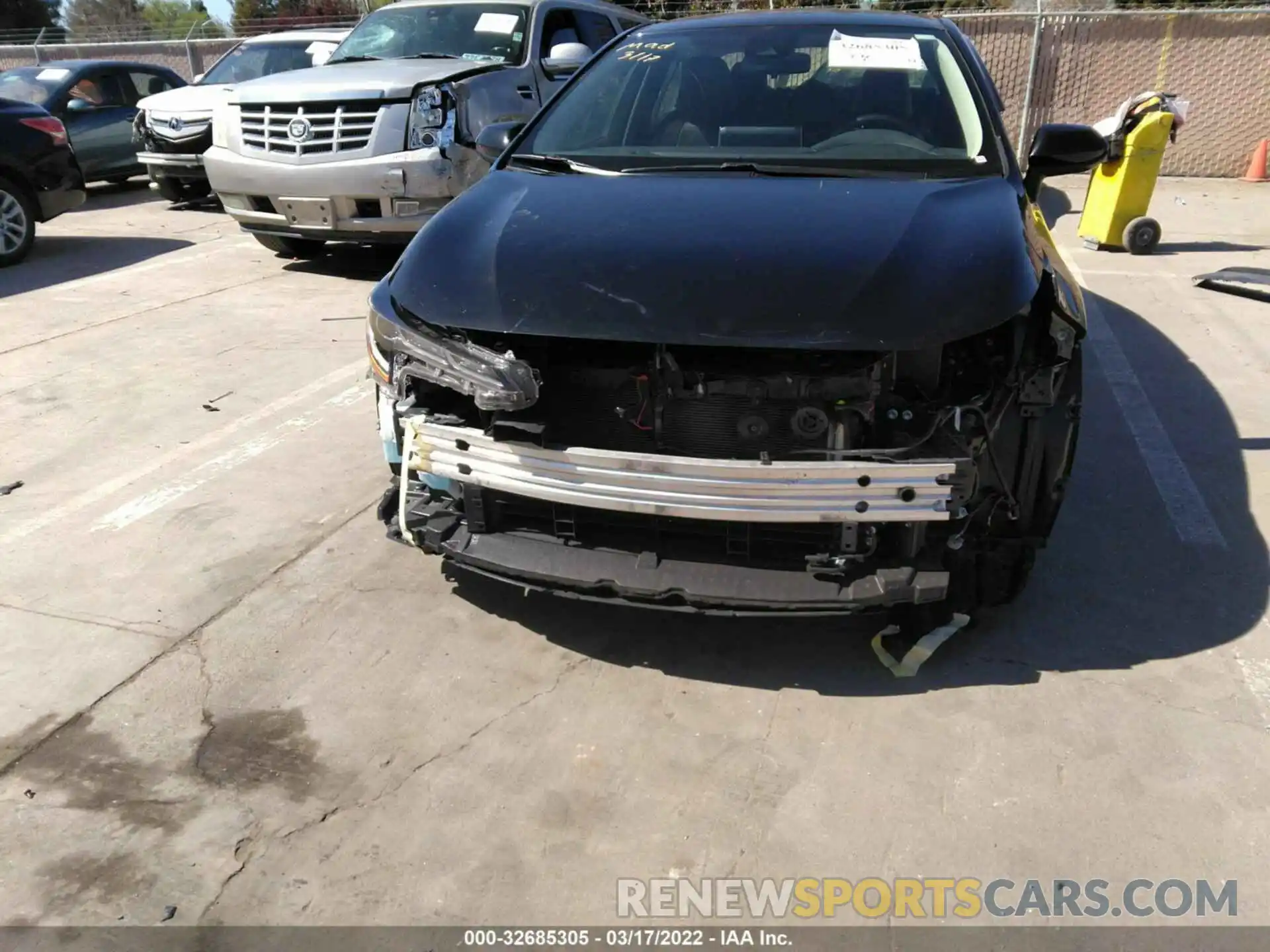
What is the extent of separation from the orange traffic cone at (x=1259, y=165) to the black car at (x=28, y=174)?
1349 centimetres

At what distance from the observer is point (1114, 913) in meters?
2.19

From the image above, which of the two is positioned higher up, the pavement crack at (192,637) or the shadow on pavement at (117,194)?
the pavement crack at (192,637)

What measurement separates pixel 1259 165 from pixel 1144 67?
1.91m

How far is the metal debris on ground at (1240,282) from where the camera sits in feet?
23.1

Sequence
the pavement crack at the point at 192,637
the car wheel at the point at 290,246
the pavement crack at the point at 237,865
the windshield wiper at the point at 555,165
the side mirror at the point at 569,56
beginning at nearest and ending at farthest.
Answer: the pavement crack at the point at 237,865 → the pavement crack at the point at 192,637 → the windshield wiper at the point at 555,165 → the side mirror at the point at 569,56 → the car wheel at the point at 290,246

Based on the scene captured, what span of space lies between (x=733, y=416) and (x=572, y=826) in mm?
1145

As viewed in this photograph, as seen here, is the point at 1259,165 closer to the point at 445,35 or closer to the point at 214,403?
the point at 445,35

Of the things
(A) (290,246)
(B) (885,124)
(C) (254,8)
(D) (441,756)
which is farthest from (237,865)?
(C) (254,8)

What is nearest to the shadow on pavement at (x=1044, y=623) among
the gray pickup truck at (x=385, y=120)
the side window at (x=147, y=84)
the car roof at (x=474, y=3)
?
the gray pickup truck at (x=385, y=120)

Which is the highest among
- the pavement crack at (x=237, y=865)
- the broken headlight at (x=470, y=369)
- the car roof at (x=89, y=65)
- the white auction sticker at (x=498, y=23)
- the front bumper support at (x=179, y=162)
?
the white auction sticker at (x=498, y=23)

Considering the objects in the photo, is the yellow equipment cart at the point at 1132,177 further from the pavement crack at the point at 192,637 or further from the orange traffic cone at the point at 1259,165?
the pavement crack at the point at 192,637

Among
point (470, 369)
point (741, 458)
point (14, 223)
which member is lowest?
point (14, 223)

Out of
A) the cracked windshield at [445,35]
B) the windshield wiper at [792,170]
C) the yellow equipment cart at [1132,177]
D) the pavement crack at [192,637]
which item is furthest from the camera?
the yellow equipment cart at [1132,177]

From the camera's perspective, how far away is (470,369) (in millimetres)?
2699
